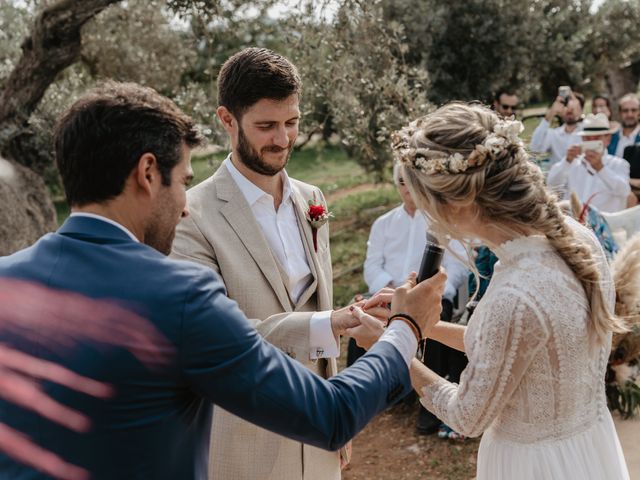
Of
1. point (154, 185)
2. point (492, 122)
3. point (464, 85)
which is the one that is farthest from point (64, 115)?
point (464, 85)

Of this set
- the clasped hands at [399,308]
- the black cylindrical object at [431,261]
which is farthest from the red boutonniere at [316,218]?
the black cylindrical object at [431,261]

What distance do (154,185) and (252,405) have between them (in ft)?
2.02

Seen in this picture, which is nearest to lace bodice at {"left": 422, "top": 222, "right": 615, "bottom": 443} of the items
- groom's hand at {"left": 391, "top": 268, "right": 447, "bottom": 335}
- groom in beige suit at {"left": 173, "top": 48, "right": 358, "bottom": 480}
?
groom's hand at {"left": 391, "top": 268, "right": 447, "bottom": 335}

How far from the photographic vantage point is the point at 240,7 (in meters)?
6.56

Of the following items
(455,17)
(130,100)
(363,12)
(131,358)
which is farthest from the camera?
(455,17)

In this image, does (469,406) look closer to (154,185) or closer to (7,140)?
(154,185)

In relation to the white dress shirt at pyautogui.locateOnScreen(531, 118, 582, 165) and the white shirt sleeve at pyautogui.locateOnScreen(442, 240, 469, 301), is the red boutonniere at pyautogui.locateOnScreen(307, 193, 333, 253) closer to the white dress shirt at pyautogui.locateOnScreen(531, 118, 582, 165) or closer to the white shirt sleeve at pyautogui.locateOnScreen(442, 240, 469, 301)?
the white shirt sleeve at pyautogui.locateOnScreen(442, 240, 469, 301)

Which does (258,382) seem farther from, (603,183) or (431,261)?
(603,183)

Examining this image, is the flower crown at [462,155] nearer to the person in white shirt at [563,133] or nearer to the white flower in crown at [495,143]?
the white flower in crown at [495,143]

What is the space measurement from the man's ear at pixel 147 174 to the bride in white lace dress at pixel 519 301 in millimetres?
885

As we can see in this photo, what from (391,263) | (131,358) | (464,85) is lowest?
(391,263)

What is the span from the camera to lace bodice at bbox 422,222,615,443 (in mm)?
2113

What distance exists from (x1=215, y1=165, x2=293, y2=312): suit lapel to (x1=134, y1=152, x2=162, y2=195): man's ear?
1.03 meters

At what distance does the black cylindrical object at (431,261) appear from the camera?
8.25ft
